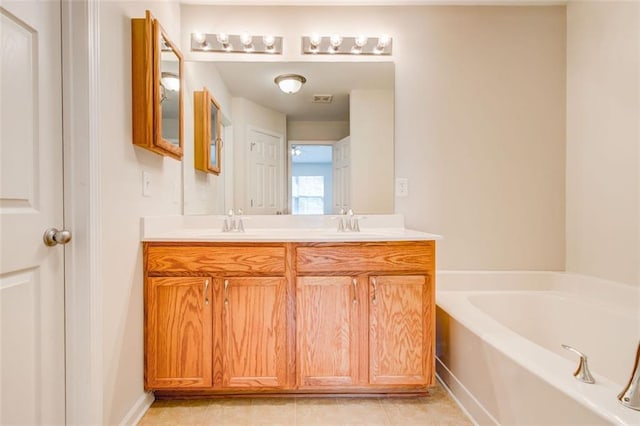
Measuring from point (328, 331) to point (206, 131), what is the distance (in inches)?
56.2

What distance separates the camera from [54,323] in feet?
3.79

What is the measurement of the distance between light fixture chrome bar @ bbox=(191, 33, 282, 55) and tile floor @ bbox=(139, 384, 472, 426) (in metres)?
2.05

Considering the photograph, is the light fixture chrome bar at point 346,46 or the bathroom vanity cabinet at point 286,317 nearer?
the bathroom vanity cabinet at point 286,317

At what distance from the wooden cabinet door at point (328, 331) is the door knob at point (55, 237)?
0.94m

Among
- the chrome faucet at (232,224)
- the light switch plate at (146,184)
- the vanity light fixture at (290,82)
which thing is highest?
the vanity light fixture at (290,82)

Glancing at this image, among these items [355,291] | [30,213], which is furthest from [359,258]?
[30,213]

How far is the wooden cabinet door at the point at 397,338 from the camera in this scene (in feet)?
5.32

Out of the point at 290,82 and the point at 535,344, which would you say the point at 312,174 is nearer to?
the point at 290,82

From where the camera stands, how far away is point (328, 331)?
163cm

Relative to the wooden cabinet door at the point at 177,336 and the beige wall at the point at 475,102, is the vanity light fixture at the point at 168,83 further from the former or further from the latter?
the wooden cabinet door at the point at 177,336

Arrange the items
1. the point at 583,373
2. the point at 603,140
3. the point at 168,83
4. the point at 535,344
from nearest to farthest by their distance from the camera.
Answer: the point at 583,373
the point at 535,344
the point at 168,83
the point at 603,140

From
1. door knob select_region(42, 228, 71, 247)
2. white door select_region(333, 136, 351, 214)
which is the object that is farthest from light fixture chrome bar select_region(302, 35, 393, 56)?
door knob select_region(42, 228, 71, 247)

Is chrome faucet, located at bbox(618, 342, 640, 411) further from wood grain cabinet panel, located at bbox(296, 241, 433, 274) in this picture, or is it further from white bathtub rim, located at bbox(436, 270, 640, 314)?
white bathtub rim, located at bbox(436, 270, 640, 314)

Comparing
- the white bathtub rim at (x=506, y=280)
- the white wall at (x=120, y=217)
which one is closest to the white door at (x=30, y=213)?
the white wall at (x=120, y=217)
